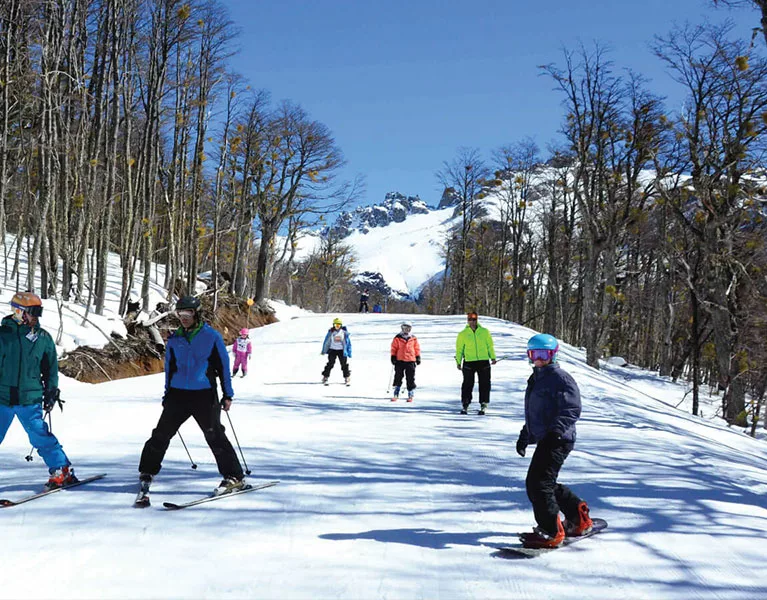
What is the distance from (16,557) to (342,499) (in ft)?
8.98

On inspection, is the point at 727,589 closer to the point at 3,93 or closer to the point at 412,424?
the point at 412,424

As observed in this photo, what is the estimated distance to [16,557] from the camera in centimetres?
444

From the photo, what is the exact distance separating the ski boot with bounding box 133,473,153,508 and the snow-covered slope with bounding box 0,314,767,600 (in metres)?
0.10

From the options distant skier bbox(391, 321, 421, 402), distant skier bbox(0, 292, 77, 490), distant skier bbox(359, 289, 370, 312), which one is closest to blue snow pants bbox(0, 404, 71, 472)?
distant skier bbox(0, 292, 77, 490)

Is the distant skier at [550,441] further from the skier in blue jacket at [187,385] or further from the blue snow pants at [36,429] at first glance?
the blue snow pants at [36,429]

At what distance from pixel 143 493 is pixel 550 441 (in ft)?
11.7

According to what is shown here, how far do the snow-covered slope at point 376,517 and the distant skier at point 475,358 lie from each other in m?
0.93

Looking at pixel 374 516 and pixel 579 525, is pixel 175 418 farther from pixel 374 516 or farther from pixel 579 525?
pixel 579 525

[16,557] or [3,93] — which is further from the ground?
[3,93]

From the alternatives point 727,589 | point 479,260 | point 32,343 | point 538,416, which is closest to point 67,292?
point 32,343

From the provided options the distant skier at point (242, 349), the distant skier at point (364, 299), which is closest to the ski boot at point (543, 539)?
the distant skier at point (242, 349)

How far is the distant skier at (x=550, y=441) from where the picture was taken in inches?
186

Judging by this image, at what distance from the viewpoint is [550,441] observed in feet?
15.8

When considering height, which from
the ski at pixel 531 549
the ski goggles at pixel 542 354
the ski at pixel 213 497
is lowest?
the ski at pixel 213 497
